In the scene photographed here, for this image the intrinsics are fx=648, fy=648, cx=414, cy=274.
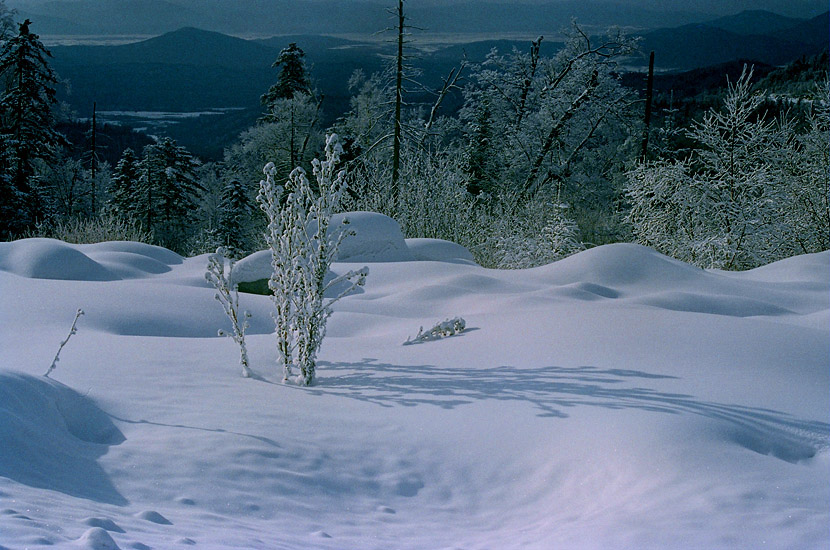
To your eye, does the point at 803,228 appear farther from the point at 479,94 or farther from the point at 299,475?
the point at 479,94

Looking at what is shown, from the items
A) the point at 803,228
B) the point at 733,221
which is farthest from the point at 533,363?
the point at 803,228

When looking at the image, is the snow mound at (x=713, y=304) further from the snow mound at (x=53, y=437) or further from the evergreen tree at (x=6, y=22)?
the evergreen tree at (x=6, y=22)

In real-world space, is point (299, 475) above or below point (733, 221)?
below

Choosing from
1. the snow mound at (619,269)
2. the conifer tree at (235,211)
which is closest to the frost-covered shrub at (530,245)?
the snow mound at (619,269)

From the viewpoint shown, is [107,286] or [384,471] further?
[107,286]

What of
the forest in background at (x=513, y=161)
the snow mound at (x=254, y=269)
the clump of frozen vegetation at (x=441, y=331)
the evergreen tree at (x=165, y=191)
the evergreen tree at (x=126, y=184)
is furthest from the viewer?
the evergreen tree at (x=126, y=184)

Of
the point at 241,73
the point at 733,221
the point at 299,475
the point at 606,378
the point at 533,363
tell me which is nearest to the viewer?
the point at 299,475

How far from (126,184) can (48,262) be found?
24017 millimetres

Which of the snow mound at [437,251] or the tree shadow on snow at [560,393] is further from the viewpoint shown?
the snow mound at [437,251]

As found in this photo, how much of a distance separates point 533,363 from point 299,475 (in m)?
1.61

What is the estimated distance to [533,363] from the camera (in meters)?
3.44

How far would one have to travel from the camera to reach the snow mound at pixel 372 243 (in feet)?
25.5

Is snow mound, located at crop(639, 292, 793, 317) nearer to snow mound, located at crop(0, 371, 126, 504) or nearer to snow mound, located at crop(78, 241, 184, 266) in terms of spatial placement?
snow mound, located at crop(0, 371, 126, 504)

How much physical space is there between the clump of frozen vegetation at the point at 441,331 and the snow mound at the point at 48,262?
3640 millimetres
